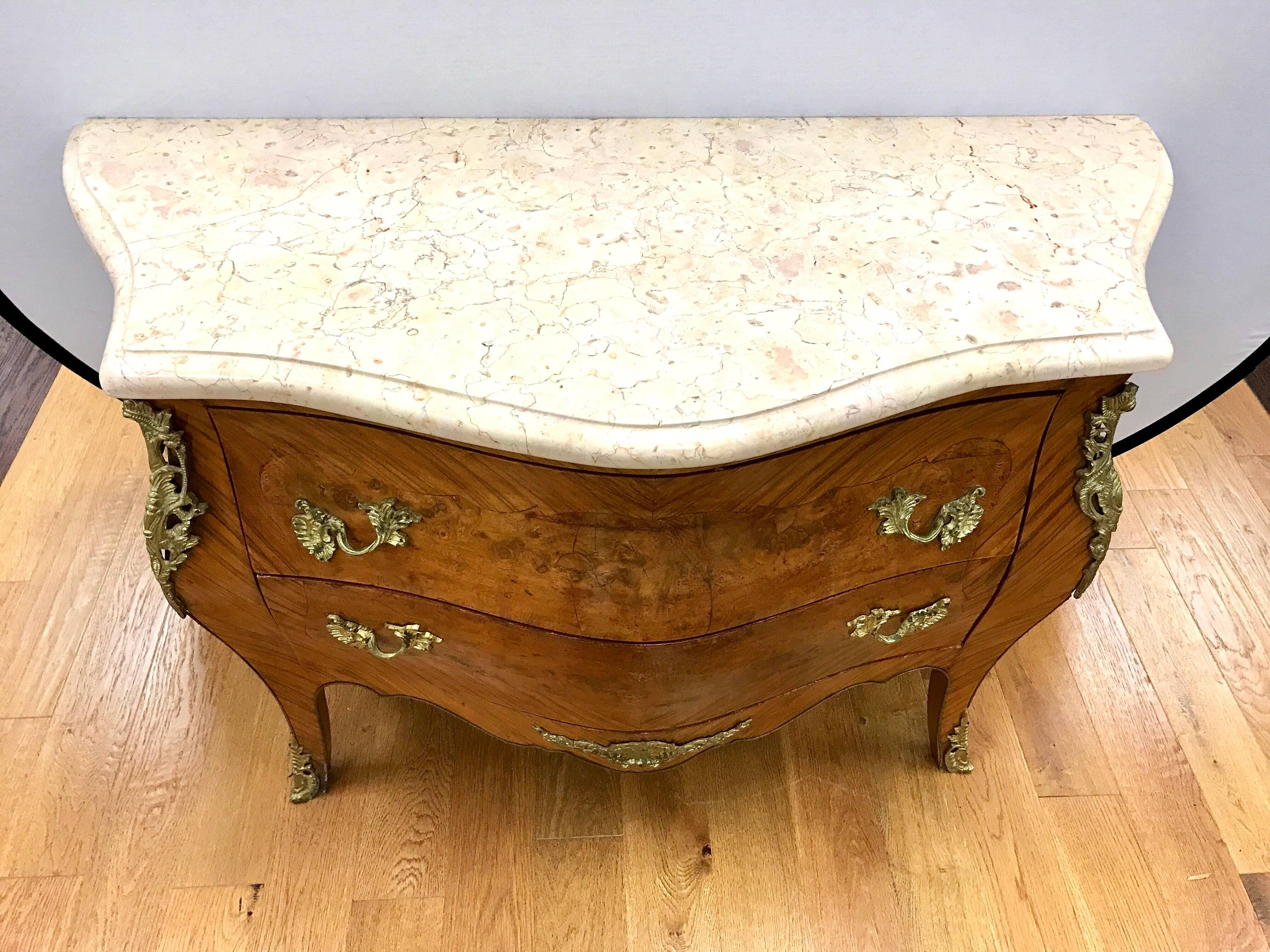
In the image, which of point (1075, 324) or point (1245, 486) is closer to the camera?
point (1075, 324)

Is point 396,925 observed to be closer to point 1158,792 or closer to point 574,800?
point 574,800

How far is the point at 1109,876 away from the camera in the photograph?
1279mm

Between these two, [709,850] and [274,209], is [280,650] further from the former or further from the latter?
[709,850]

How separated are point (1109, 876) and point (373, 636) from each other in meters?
0.97

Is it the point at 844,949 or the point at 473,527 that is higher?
the point at 473,527

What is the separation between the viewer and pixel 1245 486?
1.74m

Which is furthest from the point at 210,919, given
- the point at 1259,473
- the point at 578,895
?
the point at 1259,473

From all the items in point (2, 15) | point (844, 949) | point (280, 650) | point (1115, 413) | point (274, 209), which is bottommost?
point (844, 949)

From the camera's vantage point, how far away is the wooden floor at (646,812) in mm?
1234

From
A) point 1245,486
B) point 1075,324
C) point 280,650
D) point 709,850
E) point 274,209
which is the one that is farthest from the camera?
point 1245,486

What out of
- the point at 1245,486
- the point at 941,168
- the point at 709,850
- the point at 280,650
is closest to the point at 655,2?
the point at 941,168

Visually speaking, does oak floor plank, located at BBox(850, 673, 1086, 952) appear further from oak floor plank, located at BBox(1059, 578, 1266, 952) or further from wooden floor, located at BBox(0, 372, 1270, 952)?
oak floor plank, located at BBox(1059, 578, 1266, 952)

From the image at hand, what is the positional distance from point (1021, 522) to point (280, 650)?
81 cm

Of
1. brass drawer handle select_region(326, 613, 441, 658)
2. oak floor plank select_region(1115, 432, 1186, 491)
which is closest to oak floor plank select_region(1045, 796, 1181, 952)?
oak floor plank select_region(1115, 432, 1186, 491)
